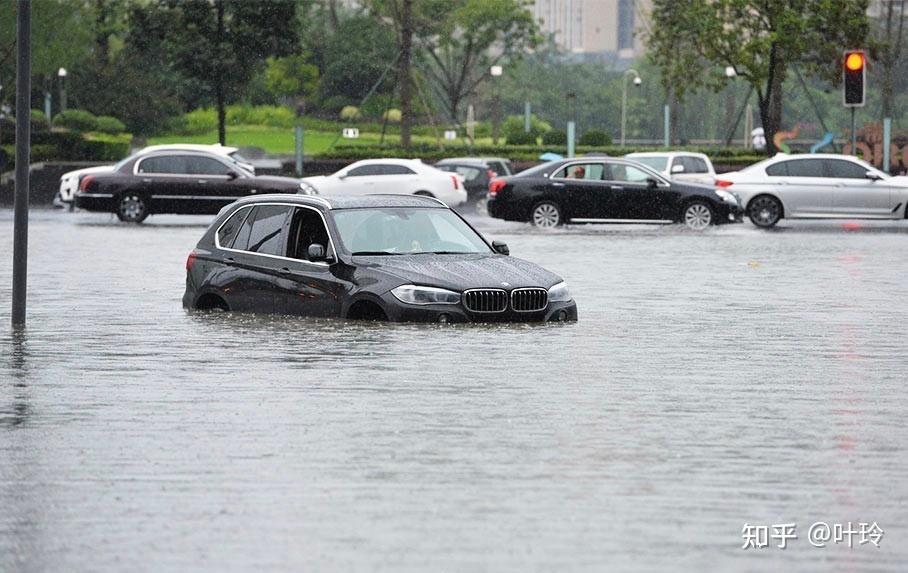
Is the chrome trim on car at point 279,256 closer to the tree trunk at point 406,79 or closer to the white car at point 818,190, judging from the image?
the white car at point 818,190

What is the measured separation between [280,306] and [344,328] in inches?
40.2

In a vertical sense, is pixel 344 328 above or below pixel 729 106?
below

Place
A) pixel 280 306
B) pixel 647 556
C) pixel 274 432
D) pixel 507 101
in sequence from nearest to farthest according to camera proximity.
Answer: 1. pixel 647 556
2. pixel 274 432
3. pixel 280 306
4. pixel 507 101

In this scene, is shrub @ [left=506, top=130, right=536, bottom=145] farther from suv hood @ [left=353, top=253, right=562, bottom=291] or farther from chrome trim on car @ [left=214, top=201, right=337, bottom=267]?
suv hood @ [left=353, top=253, right=562, bottom=291]

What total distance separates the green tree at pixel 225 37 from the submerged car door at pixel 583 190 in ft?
91.1

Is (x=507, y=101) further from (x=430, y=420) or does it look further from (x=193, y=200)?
(x=430, y=420)

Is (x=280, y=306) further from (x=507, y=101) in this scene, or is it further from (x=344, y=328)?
(x=507, y=101)

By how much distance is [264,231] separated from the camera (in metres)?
17.0

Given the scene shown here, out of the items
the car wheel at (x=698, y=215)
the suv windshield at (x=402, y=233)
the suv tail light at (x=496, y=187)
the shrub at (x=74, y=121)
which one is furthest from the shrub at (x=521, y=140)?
the suv windshield at (x=402, y=233)

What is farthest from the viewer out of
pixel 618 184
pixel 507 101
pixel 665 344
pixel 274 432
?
pixel 507 101

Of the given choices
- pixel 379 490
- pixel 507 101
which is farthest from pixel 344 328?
pixel 507 101

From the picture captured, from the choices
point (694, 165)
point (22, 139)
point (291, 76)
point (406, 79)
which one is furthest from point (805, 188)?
point (291, 76)

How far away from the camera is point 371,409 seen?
11336 mm

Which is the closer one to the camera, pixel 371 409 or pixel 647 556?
pixel 647 556
